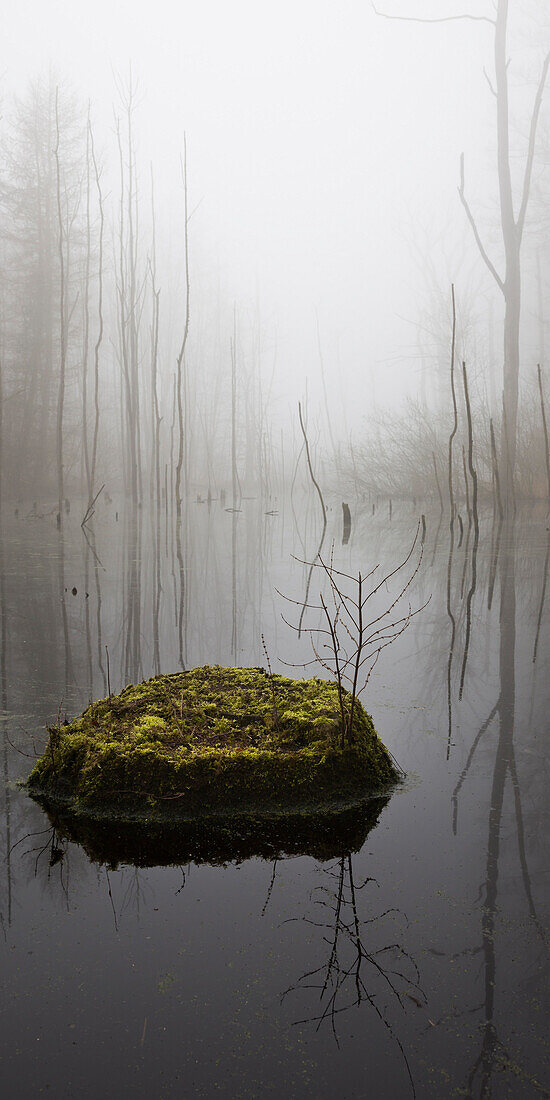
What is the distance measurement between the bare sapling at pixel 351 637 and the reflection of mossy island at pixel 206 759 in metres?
0.09

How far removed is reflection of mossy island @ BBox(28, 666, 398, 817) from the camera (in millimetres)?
1853

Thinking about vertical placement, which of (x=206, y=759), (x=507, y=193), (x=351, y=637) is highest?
(x=507, y=193)

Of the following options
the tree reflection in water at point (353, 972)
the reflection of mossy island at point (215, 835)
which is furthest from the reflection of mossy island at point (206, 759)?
the tree reflection in water at point (353, 972)

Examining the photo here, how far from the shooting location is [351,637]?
1745 millimetres

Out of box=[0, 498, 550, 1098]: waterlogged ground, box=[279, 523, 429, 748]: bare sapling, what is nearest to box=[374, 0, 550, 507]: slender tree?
box=[279, 523, 429, 748]: bare sapling

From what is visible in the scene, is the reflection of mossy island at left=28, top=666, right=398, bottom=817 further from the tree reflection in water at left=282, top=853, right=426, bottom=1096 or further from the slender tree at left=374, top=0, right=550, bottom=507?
the slender tree at left=374, top=0, right=550, bottom=507

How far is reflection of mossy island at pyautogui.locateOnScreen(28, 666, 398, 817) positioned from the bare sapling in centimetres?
9

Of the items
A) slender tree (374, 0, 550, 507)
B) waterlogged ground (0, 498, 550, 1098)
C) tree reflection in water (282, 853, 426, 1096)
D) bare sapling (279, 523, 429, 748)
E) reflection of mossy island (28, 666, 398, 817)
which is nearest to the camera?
waterlogged ground (0, 498, 550, 1098)

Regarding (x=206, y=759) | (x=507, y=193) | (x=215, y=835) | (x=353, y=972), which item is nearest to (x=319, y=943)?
(x=353, y=972)

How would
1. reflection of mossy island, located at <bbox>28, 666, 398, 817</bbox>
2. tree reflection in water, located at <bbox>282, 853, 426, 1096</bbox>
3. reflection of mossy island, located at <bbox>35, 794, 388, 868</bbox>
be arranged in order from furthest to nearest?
reflection of mossy island, located at <bbox>28, 666, 398, 817</bbox>, reflection of mossy island, located at <bbox>35, 794, 388, 868</bbox>, tree reflection in water, located at <bbox>282, 853, 426, 1096</bbox>

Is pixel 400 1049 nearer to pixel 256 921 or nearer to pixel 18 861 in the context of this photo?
pixel 256 921

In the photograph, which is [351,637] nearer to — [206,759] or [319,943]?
[206,759]

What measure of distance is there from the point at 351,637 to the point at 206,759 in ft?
1.71

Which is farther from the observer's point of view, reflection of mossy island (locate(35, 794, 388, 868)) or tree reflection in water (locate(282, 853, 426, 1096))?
reflection of mossy island (locate(35, 794, 388, 868))
